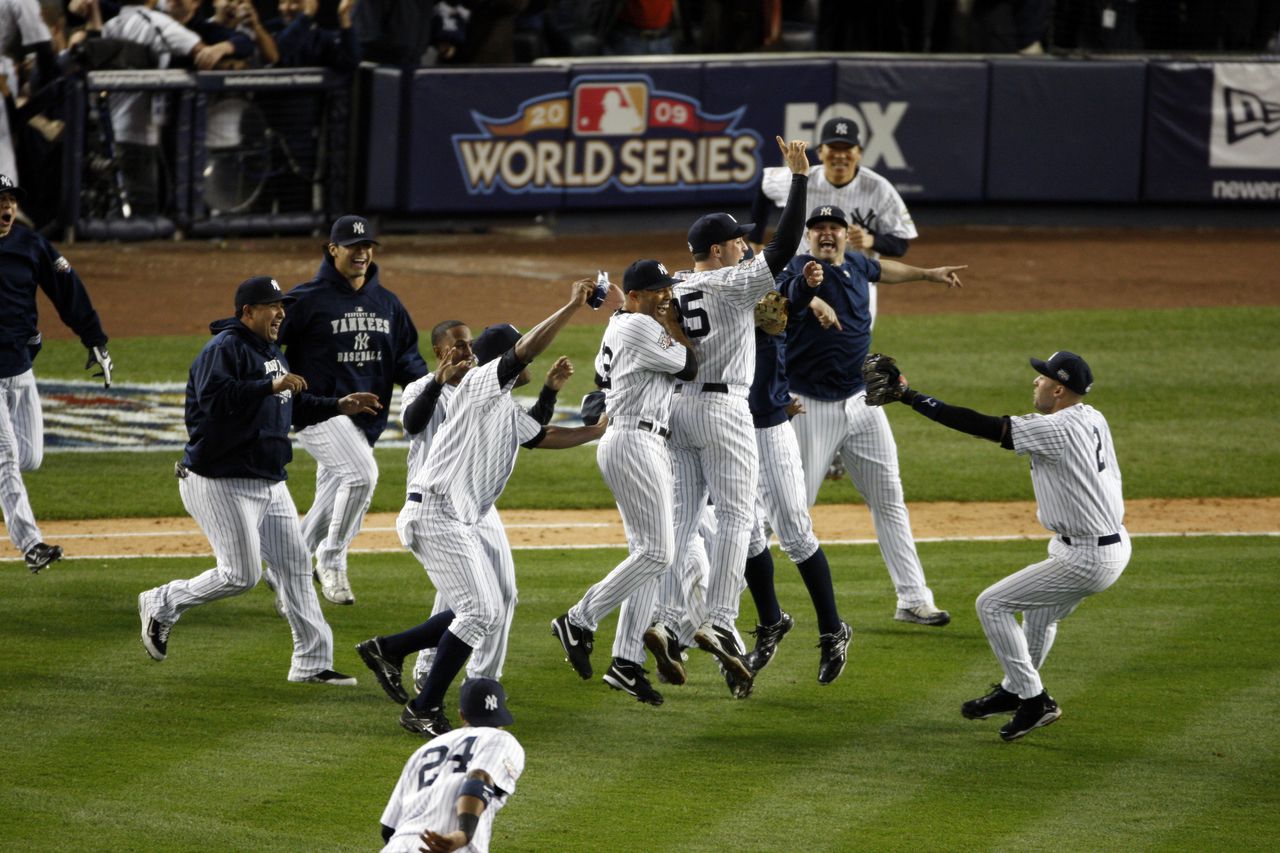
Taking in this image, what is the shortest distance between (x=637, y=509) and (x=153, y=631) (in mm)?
2259

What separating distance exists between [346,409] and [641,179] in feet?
39.6

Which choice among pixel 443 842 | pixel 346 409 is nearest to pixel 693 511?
pixel 346 409

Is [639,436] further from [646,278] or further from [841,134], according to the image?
[841,134]

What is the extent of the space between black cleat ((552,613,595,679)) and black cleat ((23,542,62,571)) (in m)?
3.11

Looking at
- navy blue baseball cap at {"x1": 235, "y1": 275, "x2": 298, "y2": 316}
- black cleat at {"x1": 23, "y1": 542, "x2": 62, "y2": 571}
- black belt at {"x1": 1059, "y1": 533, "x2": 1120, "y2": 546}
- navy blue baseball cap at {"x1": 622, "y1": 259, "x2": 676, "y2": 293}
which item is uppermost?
navy blue baseball cap at {"x1": 622, "y1": 259, "x2": 676, "y2": 293}

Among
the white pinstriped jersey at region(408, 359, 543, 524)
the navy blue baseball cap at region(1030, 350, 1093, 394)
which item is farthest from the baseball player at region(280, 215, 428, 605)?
the navy blue baseball cap at region(1030, 350, 1093, 394)

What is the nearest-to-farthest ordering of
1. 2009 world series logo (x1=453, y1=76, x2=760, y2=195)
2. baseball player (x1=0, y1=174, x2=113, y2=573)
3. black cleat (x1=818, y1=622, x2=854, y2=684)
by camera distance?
black cleat (x1=818, y1=622, x2=854, y2=684) → baseball player (x1=0, y1=174, x2=113, y2=573) → 2009 world series logo (x1=453, y1=76, x2=760, y2=195)

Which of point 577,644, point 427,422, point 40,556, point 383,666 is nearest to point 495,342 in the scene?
point 427,422

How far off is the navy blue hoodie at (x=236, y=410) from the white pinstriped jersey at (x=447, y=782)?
2859mm

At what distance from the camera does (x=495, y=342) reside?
7223mm

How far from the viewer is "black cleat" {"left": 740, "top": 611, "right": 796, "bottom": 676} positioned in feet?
26.5

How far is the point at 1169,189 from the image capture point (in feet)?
67.3

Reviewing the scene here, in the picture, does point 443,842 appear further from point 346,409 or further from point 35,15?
point 35,15

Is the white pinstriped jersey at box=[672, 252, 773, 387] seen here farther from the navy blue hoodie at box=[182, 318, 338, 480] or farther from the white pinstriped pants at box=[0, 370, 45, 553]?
the white pinstriped pants at box=[0, 370, 45, 553]
